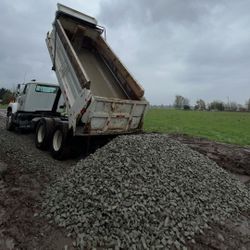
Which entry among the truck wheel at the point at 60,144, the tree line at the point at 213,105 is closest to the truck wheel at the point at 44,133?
the truck wheel at the point at 60,144

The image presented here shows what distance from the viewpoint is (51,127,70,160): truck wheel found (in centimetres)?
719

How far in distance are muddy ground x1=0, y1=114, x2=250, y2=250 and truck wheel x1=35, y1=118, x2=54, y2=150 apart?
18.2 inches

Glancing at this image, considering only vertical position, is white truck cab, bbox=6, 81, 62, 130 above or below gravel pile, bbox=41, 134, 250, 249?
above

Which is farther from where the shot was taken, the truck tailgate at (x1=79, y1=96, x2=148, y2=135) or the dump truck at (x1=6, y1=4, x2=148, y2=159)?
the dump truck at (x1=6, y1=4, x2=148, y2=159)

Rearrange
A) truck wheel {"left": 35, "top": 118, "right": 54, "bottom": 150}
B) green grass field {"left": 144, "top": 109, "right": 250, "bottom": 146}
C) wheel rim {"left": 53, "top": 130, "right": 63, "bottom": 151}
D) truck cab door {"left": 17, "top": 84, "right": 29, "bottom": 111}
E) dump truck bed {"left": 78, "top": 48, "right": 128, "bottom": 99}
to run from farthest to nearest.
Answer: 1. green grass field {"left": 144, "top": 109, "right": 250, "bottom": 146}
2. truck cab door {"left": 17, "top": 84, "right": 29, "bottom": 111}
3. dump truck bed {"left": 78, "top": 48, "right": 128, "bottom": 99}
4. truck wheel {"left": 35, "top": 118, "right": 54, "bottom": 150}
5. wheel rim {"left": 53, "top": 130, "right": 63, "bottom": 151}

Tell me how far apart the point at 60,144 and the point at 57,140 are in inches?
11.9

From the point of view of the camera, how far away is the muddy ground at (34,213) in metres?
3.65

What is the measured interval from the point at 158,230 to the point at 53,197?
1.86 meters

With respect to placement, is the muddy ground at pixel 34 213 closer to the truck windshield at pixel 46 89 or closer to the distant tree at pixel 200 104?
the truck windshield at pixel 46 89

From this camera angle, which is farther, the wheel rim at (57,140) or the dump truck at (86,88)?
the wheel rim at (57,140)

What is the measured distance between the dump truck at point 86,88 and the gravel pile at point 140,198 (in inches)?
43.0

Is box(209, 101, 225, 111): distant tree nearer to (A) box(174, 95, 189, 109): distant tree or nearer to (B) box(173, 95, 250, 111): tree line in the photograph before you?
(B) box(173, 95, 250, 111): tree line

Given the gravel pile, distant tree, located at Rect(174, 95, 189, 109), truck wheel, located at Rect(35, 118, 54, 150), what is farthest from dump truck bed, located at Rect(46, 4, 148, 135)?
distant tree, located at Rect(174, 95, 189, 109)

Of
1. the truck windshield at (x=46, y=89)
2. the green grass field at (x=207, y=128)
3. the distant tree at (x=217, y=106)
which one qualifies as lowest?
the green grass field at (x=207, y=128)
